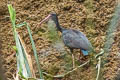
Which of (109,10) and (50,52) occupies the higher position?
(109,10)

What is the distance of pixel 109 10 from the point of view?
3.31 metres

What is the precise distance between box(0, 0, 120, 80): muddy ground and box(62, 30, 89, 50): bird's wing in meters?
0.11

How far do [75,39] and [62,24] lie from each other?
0.76m

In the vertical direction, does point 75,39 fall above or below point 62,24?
below

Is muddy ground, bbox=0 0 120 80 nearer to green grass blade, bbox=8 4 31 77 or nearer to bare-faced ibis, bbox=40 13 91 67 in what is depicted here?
bare-faced ibis, bbox=40 13 91 67

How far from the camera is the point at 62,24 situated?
3.19 metres

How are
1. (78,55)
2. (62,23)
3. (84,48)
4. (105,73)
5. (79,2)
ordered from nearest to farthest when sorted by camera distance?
(84,48), (105,73), (78,55), (62,23), (79,2)

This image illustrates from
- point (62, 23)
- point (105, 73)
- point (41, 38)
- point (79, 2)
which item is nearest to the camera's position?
point (105, 73)

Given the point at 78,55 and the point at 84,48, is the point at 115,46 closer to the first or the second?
the point at 78,55

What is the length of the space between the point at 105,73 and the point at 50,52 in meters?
0.64

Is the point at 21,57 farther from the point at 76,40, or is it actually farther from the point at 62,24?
the point at 62,24

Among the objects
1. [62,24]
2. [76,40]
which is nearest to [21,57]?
[76,40]

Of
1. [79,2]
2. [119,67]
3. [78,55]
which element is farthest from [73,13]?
[119,67]

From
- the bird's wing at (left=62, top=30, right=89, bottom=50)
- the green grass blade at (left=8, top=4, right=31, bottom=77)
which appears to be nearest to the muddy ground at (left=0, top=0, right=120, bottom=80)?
the bird's wing at (left=62, top=30, right=89, bottom=50)
